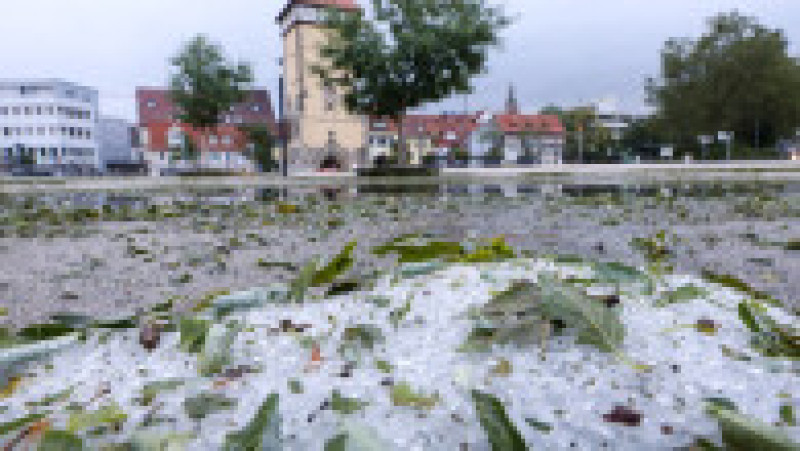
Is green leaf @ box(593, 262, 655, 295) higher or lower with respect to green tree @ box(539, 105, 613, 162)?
lower

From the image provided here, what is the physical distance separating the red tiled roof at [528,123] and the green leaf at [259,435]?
298 ft

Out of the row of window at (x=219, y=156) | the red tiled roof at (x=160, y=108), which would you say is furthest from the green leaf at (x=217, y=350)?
the row of window at (x=219, y=156)

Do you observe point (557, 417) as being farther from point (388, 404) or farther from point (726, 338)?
point (726, 338)

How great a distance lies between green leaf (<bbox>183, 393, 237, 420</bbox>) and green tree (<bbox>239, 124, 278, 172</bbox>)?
56320 millimetres

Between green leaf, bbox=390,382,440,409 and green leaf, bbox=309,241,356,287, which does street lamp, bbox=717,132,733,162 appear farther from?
green leaf, bbox=390,382,440,409

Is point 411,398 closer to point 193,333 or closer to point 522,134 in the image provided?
point 193,333

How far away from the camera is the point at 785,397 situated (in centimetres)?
88

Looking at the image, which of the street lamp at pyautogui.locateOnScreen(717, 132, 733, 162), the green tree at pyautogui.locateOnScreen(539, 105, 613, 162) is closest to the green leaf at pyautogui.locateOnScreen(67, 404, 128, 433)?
the street lamp at pyautogui.locateOnScreen(717, 132, 733, 162)

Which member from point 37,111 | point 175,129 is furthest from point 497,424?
point 37,111

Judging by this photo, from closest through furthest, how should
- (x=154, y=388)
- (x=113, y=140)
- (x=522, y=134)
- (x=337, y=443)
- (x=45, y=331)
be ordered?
(x=337, y=443) → (x=154, y=388) → (x=45, y=331) → (x=522, y=134) → (x=113, y=140)

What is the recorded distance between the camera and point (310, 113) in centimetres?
5159

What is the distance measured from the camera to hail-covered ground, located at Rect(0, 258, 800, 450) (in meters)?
0.80

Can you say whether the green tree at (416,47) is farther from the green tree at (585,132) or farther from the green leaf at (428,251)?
the green tree at (585,132)

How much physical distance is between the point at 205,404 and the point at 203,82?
33887 millimetres
